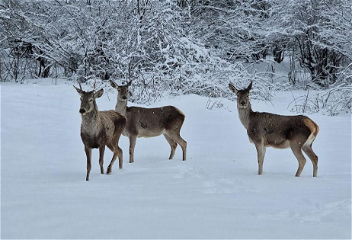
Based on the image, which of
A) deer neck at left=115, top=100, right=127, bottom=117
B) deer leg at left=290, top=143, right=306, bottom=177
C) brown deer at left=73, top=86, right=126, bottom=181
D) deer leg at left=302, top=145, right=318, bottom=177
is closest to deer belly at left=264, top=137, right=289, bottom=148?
deer leg at left=290, top=143, right=306, bottom=177

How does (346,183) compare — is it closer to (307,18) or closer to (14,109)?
(14,109)

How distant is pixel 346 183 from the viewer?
260 inches

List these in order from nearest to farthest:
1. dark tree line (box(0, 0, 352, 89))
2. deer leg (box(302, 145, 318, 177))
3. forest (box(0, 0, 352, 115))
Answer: deer leg (box(302, 145, 318, 177)) → forest (box(0, 0, 352, 115)) → dark tree line (box(0, 0, 352, 89))

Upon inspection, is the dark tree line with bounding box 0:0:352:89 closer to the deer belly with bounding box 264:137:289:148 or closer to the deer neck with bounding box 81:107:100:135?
the deer belly with bounding box 264:137:289:148

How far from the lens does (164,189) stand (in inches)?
241

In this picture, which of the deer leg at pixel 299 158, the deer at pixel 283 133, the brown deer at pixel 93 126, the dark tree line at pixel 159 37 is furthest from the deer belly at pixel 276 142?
the dark tree line at pixel 159 37

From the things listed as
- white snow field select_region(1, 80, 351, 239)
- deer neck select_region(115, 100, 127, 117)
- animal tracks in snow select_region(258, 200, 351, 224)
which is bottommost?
white snow field select_region(1, 80, 351, 239)

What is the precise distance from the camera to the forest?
17391mm

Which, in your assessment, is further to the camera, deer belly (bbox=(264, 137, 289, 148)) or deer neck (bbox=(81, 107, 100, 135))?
deer belly (bbox=(264, 137, 289, 148))

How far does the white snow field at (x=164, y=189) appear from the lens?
435 cm

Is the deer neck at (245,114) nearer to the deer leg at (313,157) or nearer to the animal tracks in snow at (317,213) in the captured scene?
the deer leg at (313,157)

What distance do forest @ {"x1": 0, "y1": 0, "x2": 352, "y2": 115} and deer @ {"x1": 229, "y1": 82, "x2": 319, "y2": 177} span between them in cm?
772

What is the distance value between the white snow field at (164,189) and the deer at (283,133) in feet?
1.24

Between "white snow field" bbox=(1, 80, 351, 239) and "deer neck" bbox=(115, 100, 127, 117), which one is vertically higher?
"deer neck" bbox=(115, 100, 127, 117)
